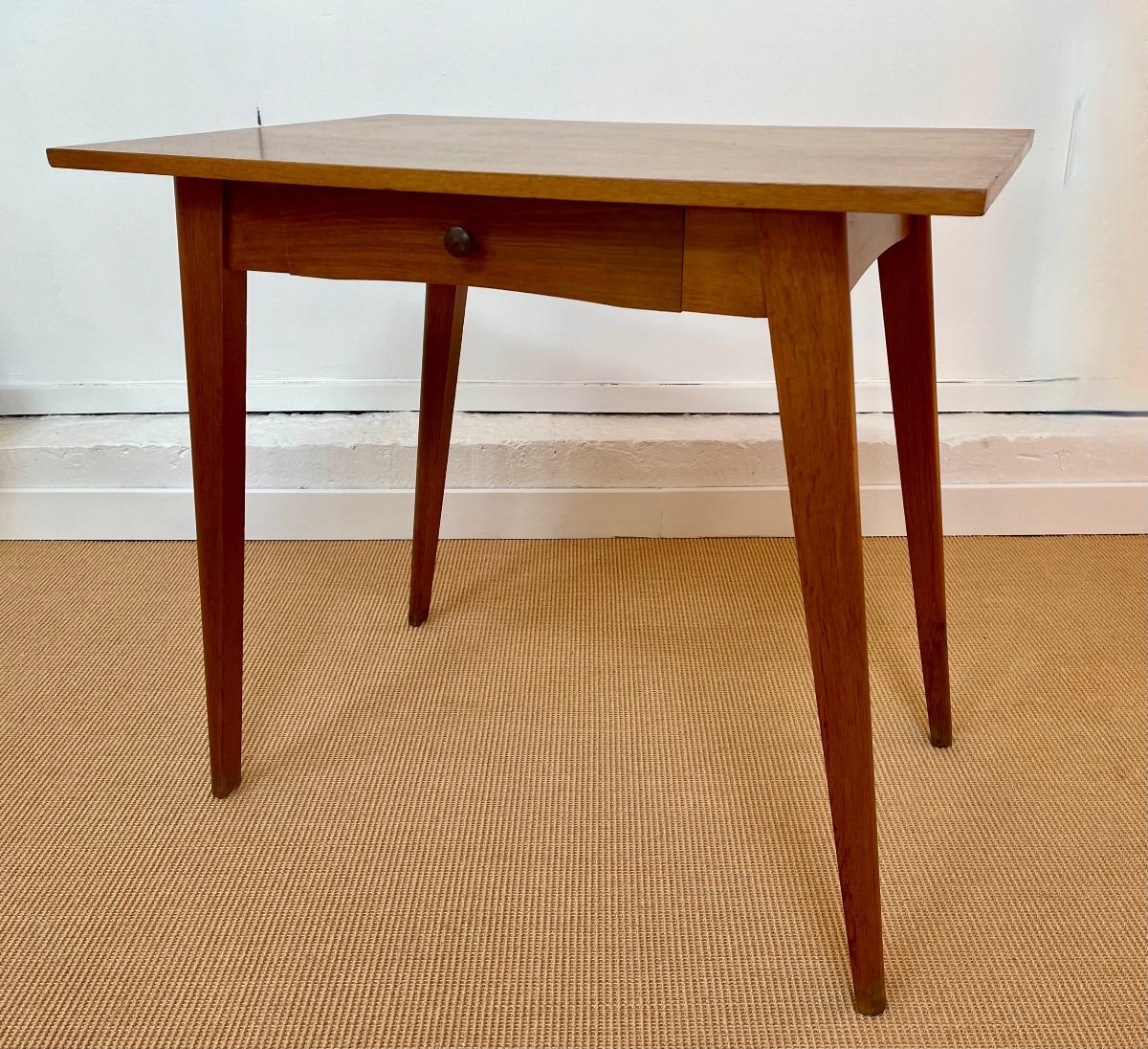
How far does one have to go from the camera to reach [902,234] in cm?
95

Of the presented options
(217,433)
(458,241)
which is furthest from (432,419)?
(458,241)

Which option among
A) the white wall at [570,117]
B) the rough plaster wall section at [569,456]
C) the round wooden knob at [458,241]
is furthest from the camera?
the rough plaster wall section at [569,456]

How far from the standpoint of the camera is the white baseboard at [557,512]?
1.71 metres

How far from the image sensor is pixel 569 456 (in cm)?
170

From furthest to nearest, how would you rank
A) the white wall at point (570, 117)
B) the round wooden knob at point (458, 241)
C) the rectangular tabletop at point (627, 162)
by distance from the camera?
the white wall at point (570, 117) → the round wooden knob at point (458, 241) → the rectangular tabletop at point (627, 162)

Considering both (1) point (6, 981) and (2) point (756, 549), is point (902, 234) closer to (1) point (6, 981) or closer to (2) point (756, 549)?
(2) point (756, 549)

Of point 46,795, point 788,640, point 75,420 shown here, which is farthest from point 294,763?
point 75,420

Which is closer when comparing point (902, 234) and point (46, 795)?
point (902, 234)

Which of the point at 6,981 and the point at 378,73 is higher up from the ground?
the point at 378,73

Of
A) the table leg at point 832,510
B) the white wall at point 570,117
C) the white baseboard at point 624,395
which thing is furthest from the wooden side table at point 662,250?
the white baseboard at point 624,395

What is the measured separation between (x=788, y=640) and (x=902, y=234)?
0.62 metres

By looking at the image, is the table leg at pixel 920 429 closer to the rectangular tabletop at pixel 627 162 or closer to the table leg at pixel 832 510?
the rectangular tabletop at pixel 627 162

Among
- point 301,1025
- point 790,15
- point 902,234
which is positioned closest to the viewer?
point 301,1025

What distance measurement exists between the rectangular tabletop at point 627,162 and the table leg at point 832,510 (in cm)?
4
